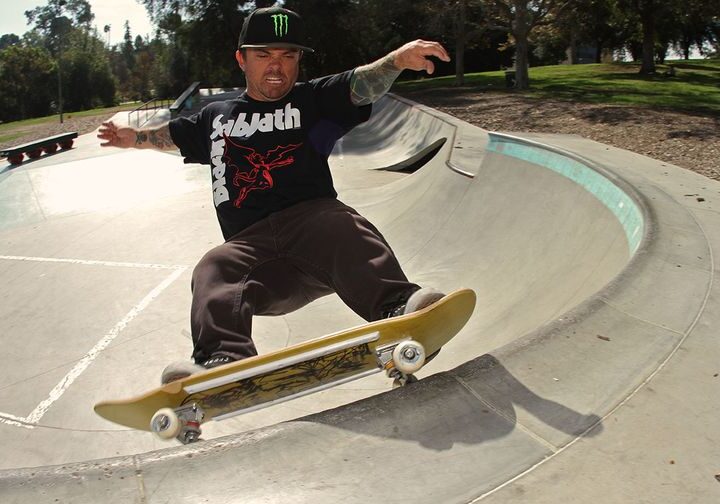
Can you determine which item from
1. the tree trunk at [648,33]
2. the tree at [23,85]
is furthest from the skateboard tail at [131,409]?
the tree at [23,85]

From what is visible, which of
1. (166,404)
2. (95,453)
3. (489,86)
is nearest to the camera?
(166,404)

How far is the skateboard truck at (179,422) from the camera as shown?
8.48ft

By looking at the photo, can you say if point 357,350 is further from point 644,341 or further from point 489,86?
point 489,86

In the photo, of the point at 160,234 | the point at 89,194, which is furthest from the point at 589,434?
the point at 89,194

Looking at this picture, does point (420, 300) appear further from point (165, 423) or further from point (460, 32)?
point (460, 32)

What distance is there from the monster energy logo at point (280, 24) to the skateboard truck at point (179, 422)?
78.4 inches

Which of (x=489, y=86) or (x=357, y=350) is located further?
(x=489, y=86)

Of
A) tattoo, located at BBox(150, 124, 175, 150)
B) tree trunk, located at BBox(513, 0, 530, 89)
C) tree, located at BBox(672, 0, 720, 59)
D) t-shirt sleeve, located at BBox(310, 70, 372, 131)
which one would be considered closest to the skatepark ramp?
t-shirt sleeve, located at BBox(310, 70, 372, 131)

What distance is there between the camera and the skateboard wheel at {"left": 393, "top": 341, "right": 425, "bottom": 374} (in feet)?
8.90

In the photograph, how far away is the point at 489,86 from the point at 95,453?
23070 millimetres

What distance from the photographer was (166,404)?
2734 millimetres

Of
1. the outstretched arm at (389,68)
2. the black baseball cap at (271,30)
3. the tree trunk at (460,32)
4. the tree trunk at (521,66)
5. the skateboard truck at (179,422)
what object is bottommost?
the skateboard truck at (179,422)

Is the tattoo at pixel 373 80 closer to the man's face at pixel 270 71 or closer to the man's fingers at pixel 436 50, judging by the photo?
the man's fingers at pixel 436 50

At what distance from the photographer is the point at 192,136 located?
3961 millimetres
